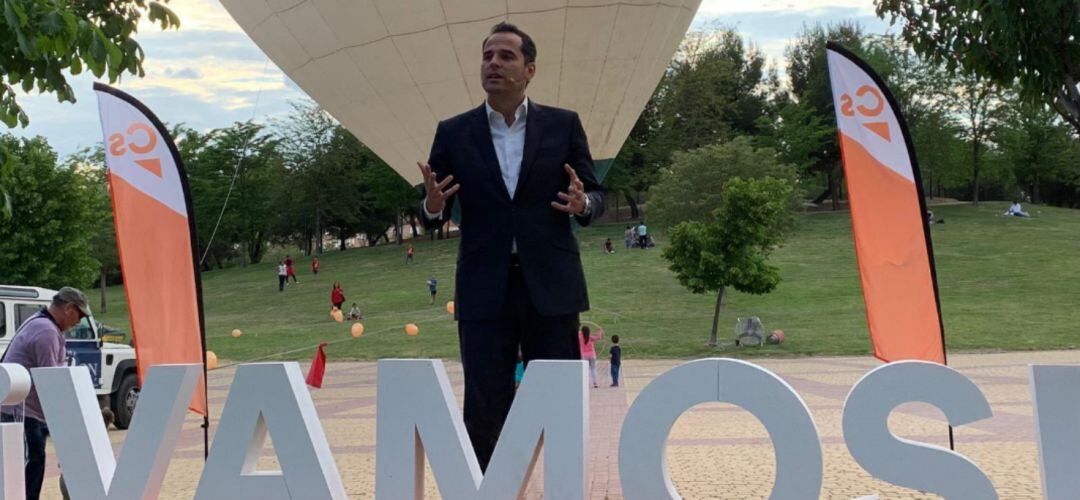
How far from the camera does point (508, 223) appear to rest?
181 inches

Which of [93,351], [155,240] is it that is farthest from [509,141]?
[93,351]

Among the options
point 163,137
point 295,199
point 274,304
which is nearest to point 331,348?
point 274,304

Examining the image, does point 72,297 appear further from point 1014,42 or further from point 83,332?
point 83,332

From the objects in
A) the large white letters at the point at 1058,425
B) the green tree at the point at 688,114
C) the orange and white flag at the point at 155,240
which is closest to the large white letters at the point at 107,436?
the large white letters at the point at 1058,425

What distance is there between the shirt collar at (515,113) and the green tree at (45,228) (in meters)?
37.6

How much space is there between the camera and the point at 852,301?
122ft

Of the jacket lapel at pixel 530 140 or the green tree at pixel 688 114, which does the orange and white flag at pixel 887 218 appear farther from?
the green tree at pixel 688 114

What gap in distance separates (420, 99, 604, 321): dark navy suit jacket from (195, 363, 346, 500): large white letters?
2.41 ft

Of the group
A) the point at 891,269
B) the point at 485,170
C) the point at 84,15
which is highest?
the point at 84,15

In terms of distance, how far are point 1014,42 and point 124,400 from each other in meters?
11.8

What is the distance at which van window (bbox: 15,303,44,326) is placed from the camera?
13.6 metres

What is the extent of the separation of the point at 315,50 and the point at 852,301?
24901mm

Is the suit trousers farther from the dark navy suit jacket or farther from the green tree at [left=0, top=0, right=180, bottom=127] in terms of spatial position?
the green tree at [left=0, top=0, right=180, bottom=127]

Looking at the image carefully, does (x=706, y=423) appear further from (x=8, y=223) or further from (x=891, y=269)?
(x=8, y=223)
